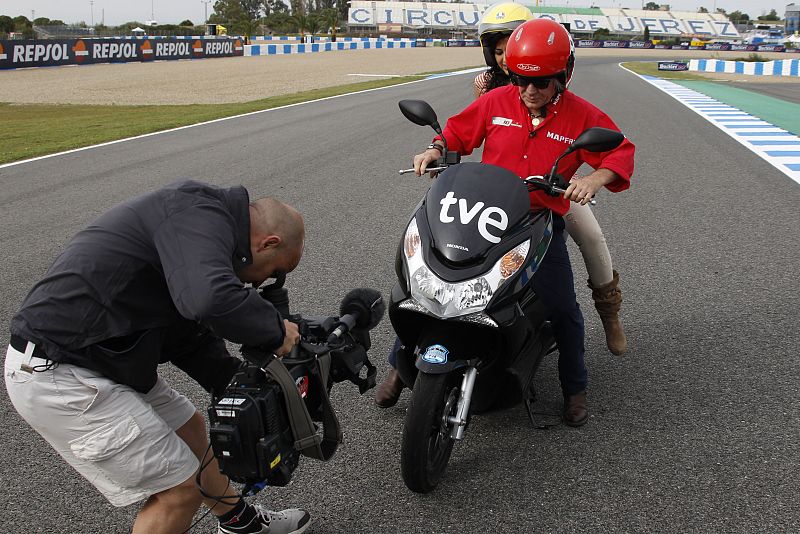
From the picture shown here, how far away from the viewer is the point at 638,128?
1669 cm

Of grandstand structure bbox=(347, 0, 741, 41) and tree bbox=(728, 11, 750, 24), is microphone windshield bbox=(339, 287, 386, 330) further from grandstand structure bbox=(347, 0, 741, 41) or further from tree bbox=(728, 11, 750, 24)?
tree bbox=(728, 11, 750, 24)

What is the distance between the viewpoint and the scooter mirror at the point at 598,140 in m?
3.53

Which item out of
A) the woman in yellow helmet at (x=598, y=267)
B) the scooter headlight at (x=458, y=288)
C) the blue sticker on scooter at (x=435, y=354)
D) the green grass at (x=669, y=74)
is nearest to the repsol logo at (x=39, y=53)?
the green grass at (x=669, y=74)

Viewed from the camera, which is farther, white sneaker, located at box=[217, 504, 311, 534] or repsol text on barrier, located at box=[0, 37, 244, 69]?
repsol text on barrier, located at box=[0, 37, 244, 69]

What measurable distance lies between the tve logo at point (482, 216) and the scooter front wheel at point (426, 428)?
62 centimetres

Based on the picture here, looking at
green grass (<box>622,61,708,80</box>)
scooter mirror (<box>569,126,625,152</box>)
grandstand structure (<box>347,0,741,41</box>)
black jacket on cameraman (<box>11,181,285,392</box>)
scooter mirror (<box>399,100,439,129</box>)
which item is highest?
grandstand structure (<box>347,0,741,41</box>)

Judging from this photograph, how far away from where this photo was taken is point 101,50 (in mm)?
43406

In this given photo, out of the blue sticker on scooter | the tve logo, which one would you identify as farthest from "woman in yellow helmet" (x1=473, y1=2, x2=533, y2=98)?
the blue sticker on scooter

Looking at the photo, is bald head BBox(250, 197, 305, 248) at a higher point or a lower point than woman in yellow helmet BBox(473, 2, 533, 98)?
lower

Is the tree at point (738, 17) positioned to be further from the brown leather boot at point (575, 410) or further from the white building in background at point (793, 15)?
the brown leather boot at point (575, 410)

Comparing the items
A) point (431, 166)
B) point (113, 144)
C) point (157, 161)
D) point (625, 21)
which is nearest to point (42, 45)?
point (113, 144)

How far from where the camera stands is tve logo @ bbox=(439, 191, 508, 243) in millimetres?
3416

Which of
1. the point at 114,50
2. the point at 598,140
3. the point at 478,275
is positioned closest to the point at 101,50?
the point at 114,50

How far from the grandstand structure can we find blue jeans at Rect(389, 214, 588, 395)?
131 m
